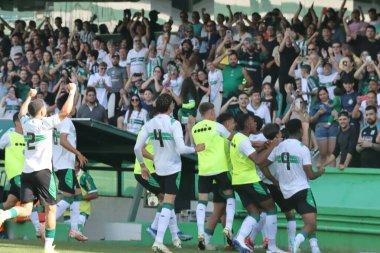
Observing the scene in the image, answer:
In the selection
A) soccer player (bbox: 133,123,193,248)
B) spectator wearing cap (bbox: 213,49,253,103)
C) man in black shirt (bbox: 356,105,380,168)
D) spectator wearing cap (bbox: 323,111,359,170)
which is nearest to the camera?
soccer player (bbox: 133,123,193,248)

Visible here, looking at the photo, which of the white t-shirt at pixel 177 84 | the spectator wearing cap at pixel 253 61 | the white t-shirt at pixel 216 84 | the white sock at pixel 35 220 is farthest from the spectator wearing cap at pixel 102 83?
the white sock at pixel 35 220

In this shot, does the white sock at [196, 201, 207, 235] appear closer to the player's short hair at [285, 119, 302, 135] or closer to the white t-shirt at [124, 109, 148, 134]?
the player's short hair at [285, 119, 302, 135]

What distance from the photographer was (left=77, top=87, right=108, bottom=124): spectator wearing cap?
21859 mm

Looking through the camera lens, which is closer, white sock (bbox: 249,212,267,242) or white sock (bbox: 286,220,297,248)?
white sock (bbox: 286,220,297,248)

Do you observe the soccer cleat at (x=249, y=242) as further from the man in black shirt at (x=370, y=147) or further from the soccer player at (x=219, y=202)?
the man in black shirt at (x=370, y=147)

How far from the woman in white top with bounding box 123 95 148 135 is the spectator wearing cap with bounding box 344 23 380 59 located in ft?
14.8

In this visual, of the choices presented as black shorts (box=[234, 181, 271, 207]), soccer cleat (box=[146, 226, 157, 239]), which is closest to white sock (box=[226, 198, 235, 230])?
black shorts (box=[234, 181, 271, 207])

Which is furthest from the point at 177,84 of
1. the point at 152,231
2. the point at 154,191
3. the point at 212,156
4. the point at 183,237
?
the point at 212,156

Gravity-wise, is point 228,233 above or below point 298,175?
below

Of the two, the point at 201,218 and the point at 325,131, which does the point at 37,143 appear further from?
the point at 325,131

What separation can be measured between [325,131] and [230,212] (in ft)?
14.0

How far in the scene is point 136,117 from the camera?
21641mm

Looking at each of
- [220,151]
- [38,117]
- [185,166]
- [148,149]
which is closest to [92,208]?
[185,166]

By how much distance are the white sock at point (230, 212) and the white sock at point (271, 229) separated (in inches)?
23.9
